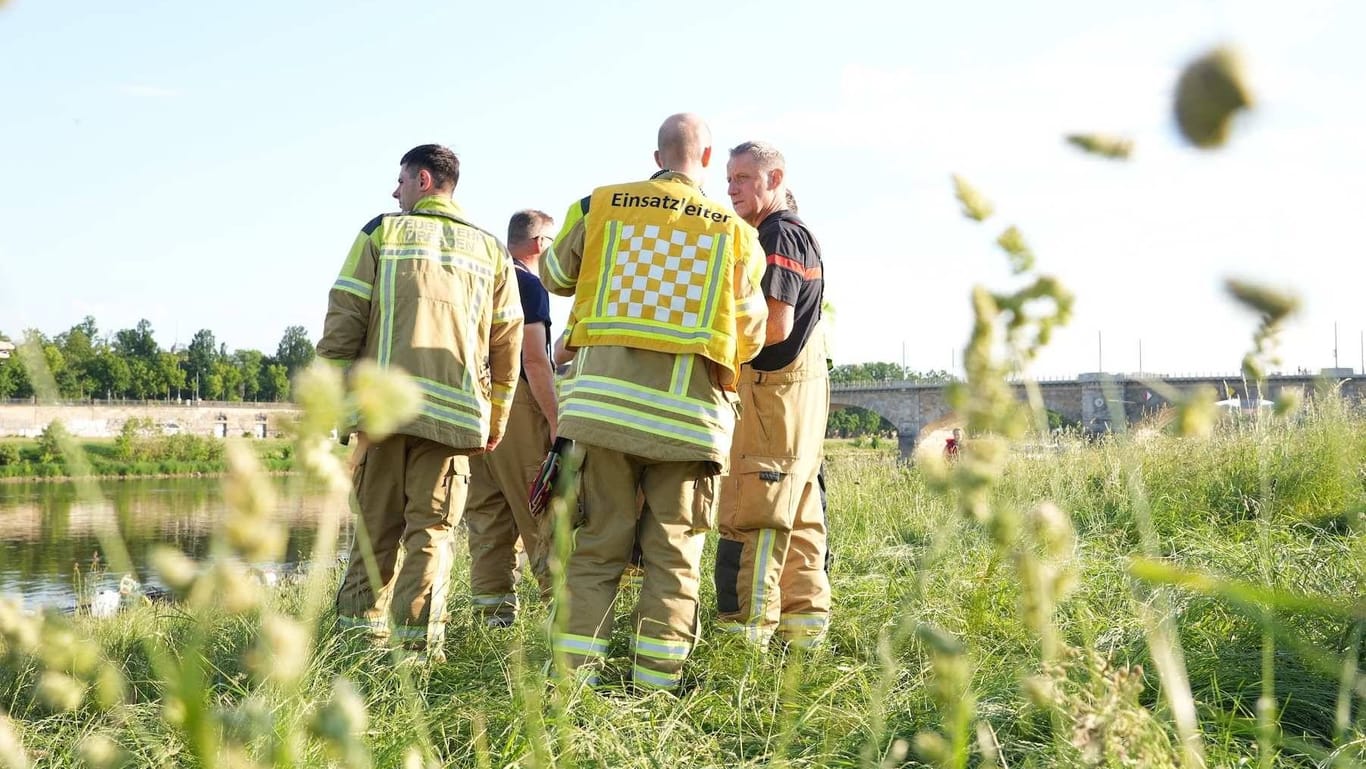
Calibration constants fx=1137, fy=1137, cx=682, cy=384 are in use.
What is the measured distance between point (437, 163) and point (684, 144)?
1.13m

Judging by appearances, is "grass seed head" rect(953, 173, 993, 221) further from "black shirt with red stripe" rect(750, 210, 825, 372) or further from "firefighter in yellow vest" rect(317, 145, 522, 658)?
"firefighter in yellow vest" rect(317, 145, 522, 658)

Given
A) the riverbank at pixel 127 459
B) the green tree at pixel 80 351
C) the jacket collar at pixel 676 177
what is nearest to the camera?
the jacket collar at pixel 676 177

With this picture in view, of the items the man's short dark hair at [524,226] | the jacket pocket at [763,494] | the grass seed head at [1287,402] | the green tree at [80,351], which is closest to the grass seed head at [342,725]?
the grass seed head at [1287,402]

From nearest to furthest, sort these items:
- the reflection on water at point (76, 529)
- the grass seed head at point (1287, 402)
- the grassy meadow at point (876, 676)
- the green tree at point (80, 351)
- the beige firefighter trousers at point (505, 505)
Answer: the grassy meadow at point (876, 676) < the grass seed head at point (1287, 402) < the beige firefighter trousers at point (505, 505) < the reflection on water at point (76, 529) < the green tree at point (80, 351)

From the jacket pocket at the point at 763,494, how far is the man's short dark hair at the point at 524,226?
1983mm

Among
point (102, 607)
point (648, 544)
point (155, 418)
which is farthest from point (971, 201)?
point (155, 418)

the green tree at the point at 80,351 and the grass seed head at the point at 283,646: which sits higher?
the green tree at the point at 80,351

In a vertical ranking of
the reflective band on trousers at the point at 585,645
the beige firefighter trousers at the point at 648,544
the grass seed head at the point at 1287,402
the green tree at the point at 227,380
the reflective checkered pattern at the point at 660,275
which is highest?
the green tree at the point at 227,380

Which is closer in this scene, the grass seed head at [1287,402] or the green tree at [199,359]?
the grass seed head at [1287,402]

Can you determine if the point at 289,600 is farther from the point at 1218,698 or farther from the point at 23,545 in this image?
the point at 23,545

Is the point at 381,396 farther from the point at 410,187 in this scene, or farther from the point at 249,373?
the point at 249,373

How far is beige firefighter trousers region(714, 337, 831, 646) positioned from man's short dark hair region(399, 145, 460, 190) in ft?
4.52

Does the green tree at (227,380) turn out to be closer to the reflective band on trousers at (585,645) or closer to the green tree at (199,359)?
the green tree at (199,359)

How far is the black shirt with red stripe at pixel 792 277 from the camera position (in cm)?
400
